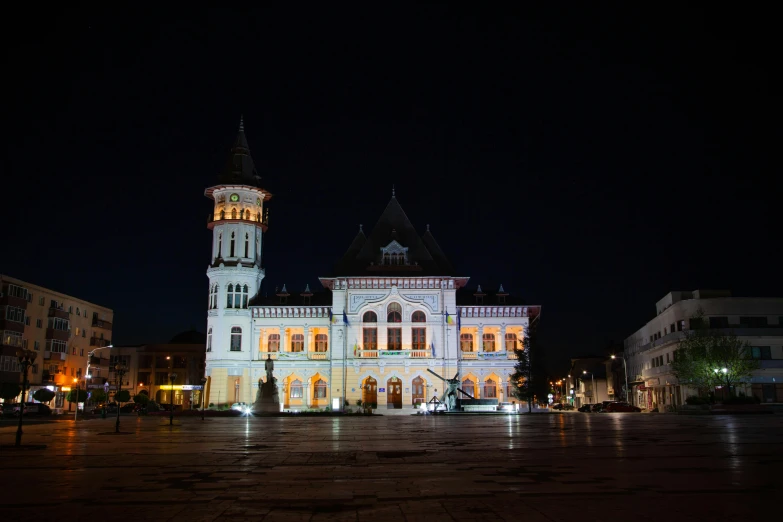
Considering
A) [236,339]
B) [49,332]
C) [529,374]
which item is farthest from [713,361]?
[49,332]

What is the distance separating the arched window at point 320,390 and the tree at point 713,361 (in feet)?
120

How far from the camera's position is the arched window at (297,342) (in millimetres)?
76812

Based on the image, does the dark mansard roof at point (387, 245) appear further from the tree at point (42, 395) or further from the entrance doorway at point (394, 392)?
the tree at point (42, 395)

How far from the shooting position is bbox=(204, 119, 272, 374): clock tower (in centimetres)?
7544

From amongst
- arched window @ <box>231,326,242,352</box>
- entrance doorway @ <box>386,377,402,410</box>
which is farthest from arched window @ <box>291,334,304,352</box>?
entrance doorway @ <box>386,377,402,410</box>

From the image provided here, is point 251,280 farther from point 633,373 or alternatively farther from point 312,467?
point 312,467

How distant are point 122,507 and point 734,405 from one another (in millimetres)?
56509

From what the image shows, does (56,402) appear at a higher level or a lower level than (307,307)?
lower

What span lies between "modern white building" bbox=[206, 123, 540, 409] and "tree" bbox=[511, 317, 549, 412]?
132 inches

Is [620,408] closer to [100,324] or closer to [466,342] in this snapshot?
[466,342]

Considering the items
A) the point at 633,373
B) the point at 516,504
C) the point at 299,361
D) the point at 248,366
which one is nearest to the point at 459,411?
the point at 299,361

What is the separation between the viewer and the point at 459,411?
2430 inches

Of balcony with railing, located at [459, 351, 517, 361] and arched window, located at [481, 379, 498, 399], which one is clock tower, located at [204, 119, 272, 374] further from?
arched window, located at [481, 379, 498, 399]

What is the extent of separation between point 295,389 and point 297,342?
5.32 m
